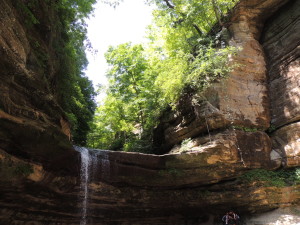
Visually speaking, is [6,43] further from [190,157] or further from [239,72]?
[239,72]

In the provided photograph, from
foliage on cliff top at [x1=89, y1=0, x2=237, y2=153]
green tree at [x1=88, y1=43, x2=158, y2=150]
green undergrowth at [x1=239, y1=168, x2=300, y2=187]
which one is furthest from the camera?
green tree at [x1=88, y1=43, x2=158, y2=150]

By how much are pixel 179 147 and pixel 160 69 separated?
4.66m

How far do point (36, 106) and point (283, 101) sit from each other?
37.2 feet

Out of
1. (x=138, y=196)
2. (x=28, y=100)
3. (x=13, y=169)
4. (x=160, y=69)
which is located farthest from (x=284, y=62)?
(x=13, y=169)

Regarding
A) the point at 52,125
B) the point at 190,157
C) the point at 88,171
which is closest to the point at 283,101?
the point at 190,157

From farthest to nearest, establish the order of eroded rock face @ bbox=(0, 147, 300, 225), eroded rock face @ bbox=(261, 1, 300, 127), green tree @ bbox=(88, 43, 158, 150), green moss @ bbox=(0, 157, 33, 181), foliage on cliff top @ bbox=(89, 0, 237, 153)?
green tree @ bbox=(88, 43, 158, 150) < foliage on cliff top @ bbox=(89, 0, 237, 153) < eroded rock face @ bbox=(261, 1, 300, 127) < eroded rock face @ bbox=(0, 147, 300, 225) < green moss @ bbox=(0, 157, 33, 181)

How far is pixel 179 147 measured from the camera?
13.2 meters

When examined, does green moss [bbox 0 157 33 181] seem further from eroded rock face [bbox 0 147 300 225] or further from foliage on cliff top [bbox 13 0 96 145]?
foliage on cliff top [bbox 13 0 96 145]

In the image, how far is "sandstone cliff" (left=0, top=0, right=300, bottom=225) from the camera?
8492 mm

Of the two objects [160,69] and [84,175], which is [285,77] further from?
[84,175]

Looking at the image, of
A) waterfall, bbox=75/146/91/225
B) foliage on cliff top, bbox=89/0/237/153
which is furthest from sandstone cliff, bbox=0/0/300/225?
foliage on cliff top, bbox=89/0/237/153

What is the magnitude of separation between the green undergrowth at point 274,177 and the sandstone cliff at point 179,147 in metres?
0.09

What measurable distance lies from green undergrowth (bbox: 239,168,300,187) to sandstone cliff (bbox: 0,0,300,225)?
0.30ft

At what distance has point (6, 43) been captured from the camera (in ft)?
23.1
